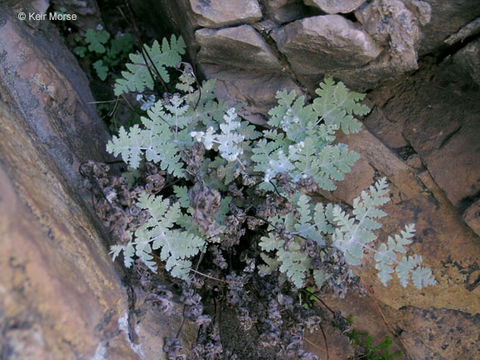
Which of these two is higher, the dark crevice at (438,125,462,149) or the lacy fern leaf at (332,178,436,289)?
the dark crevice at (438,125,462,149)

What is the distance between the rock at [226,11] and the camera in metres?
3.39

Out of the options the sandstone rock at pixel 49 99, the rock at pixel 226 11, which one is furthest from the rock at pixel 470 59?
the sandstone rock at pixel 49 99

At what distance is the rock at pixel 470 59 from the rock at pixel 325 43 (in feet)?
1.87

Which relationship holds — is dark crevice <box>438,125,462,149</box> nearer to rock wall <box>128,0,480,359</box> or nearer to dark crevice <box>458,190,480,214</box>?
rock wall <box>128,0,480,359</box>

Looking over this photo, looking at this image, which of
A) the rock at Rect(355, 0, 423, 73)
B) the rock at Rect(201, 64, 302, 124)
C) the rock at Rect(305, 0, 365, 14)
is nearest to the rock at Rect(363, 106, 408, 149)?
the rock at Rect(355, 0, 423, 73)

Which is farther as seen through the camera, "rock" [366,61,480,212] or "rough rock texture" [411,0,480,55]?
"rock" [366,61,480,212]

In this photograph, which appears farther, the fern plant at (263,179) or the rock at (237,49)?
the rock at (237,49)

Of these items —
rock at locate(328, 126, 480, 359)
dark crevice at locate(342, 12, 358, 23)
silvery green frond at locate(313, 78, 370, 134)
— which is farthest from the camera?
rock at locate(328, 126, 480, 359)

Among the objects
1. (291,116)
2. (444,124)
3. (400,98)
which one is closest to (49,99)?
(291,116)

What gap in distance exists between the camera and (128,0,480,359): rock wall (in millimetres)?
3221

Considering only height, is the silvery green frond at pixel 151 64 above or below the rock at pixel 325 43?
above

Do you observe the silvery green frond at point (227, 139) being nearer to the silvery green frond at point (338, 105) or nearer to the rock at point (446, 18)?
the silvery green frond at point (338, 105)

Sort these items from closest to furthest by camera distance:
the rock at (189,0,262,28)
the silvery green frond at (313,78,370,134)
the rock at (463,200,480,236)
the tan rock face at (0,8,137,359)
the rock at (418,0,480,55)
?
1. the tan rock face at (0,8,137,359)
2. the rock at (418,0,480,55)
3. the rock at (189,0,262,28)
4. the rock at (463,200,480,236)
5. the silvery green frond at (313,78,370,134)

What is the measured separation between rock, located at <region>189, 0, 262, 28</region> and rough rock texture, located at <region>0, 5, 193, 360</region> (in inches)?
50.4
